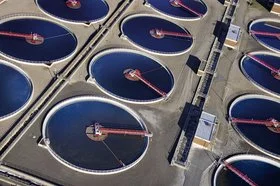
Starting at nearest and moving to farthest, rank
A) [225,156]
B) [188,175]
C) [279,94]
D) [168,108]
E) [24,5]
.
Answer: [188,175] → [225,156] → [168,108] → [279,94] → [24,5]

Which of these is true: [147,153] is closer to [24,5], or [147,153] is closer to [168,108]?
[168,108]

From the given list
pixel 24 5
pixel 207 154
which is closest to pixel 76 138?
pixel 207 154

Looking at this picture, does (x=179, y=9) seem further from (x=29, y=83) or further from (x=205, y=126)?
(x=29, y=83)

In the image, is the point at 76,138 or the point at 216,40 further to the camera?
the point at 216,40

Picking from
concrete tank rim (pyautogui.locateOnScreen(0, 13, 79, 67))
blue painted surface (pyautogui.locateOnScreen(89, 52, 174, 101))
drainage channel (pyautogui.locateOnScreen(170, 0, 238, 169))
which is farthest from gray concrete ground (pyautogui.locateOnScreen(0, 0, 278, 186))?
blue painted surface (pyautogui.locateOnScreen(89, 52, 174, 101))

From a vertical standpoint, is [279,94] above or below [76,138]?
above

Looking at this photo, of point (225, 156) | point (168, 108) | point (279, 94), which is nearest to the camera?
point (225, 156)
